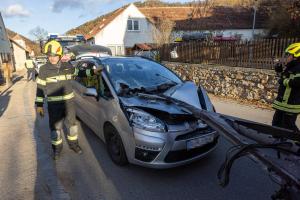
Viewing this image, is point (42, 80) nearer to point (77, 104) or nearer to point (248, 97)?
point (77, 104)

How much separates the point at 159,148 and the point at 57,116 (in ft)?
7.15

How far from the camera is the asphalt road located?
3.72 m

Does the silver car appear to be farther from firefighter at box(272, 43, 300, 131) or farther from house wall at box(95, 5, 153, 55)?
house wall at box(95, 5, 153, 55)

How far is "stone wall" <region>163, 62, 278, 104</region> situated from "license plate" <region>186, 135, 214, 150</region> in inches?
198

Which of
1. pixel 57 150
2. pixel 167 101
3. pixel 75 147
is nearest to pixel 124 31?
pixel 75 147

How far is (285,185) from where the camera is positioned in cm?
205

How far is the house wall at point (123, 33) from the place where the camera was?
34875mm

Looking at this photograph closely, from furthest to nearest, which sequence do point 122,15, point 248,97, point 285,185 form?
point 122,15 → point 248,97 → point 285,185

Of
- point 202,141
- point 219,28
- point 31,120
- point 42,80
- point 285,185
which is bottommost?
point 31,120

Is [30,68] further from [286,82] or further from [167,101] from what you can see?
[286,82]

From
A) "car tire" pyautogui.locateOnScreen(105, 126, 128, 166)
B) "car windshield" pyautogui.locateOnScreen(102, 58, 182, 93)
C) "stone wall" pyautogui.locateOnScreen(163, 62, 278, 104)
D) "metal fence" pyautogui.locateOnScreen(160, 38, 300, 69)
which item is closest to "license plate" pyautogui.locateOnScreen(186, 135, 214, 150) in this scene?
"car tire" pyautogui.locateOnScreen(105, 126, 128, 166)

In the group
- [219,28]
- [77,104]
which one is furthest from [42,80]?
[219,28]

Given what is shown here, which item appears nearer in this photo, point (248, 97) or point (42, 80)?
point (42, 80)

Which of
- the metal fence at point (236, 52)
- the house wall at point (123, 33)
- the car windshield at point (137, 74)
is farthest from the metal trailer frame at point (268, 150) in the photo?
the house wall at point (123, 33)
